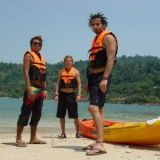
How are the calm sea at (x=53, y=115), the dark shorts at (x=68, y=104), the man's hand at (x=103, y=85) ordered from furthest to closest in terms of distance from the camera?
the calm sea at (x=53, y=115), the dark shorts at (x=68, y=104), the man's hand at (x=103, y=85)

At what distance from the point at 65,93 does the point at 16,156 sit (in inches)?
124

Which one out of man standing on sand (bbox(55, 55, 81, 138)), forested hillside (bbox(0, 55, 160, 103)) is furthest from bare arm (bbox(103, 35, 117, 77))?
forested hillside (bbox(0, 55, 160, 103))

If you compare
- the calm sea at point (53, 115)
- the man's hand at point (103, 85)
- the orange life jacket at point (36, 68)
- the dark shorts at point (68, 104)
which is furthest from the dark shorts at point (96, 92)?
the calm sea at point (53, 115)

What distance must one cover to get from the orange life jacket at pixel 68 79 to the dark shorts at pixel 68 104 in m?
0.19

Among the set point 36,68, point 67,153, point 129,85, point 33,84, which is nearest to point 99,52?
point 36,68

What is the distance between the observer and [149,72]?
370ft

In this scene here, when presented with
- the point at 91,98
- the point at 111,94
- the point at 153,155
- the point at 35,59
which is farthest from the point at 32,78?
the point at 111,94

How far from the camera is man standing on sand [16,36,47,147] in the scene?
23.2 feet

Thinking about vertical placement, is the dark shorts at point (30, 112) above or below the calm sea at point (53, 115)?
above

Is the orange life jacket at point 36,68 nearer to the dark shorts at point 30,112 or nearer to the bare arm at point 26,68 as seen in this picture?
the bare arm at point 26,68

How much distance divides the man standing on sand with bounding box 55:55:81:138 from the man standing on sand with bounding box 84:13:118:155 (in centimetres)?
240

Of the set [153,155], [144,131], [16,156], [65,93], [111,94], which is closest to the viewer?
[16,156]

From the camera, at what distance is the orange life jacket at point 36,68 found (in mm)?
7168

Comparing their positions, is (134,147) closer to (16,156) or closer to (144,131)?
(144,131)
